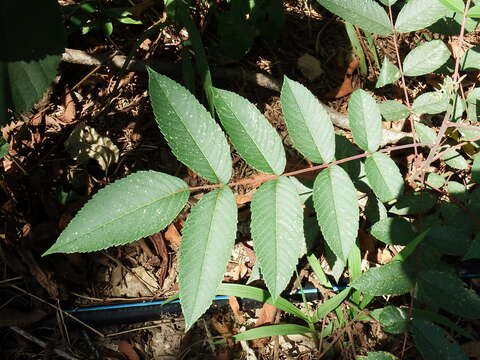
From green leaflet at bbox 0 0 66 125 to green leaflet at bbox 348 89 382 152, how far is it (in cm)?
86

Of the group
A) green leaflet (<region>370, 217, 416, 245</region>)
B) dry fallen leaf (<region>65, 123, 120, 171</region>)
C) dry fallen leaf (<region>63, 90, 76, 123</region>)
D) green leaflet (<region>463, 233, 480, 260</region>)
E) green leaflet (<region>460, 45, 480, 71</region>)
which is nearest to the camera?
green leaflet (<region>463, 233, 480, 260</region>)

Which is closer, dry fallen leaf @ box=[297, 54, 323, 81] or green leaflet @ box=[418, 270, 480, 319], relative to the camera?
green leaflet @ box=[418, 270, 480, 319]

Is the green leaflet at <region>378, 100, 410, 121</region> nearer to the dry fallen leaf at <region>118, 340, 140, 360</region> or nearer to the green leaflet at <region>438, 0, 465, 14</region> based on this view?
the green leaflet at <region>438, 0, 465, 14</region>

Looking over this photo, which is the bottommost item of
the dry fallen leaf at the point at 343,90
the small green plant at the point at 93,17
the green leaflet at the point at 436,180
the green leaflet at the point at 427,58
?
the green leaflet at the point at 436,180

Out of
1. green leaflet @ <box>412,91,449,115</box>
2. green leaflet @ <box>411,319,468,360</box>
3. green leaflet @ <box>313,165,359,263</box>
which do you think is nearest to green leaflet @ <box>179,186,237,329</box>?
green leaflet @ <box>313,165,359,263</box>

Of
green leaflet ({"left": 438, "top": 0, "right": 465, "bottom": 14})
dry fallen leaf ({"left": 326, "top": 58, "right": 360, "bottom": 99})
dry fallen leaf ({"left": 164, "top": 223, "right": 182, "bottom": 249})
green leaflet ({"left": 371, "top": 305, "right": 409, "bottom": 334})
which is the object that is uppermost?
green leaflet ({"left": 438, "top": 0, "right": 465, "bottom": 14})

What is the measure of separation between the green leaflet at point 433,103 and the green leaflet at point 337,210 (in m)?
0.62

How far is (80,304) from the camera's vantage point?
5.82 ft

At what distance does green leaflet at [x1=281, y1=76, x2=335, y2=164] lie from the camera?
1217 millimetres

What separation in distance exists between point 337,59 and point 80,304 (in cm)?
169

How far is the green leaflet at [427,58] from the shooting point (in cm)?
156

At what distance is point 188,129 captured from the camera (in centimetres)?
110

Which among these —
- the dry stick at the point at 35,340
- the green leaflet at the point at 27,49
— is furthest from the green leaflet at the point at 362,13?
the dry stick at the point at 35,340

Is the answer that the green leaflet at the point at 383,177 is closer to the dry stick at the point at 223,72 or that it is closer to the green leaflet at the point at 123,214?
the green leaflet at the point at 123,214
